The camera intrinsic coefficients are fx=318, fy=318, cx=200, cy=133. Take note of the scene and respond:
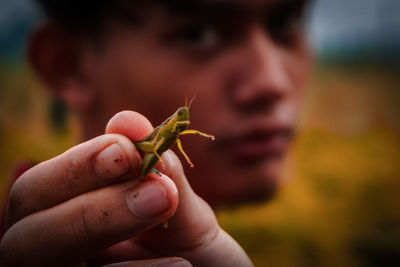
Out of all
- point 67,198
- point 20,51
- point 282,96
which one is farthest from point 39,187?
point 20,51

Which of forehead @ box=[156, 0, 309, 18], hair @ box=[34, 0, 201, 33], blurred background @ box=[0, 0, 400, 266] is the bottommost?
blurred background @ box=[0, 0, 400, 266]

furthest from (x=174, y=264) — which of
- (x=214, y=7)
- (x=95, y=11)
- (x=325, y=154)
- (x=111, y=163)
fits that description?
(x=325, y=154)

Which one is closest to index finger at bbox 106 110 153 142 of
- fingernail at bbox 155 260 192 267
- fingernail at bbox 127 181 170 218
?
fingernail at bbox 127 181 170 218

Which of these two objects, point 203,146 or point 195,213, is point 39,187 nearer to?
point 195,213

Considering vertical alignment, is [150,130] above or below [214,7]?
below

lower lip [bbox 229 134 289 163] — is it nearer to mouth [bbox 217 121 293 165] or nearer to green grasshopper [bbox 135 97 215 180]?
mouth [bbox 217 121 293 165]

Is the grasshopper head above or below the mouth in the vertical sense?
above

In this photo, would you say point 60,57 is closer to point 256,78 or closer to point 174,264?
point 256,78
